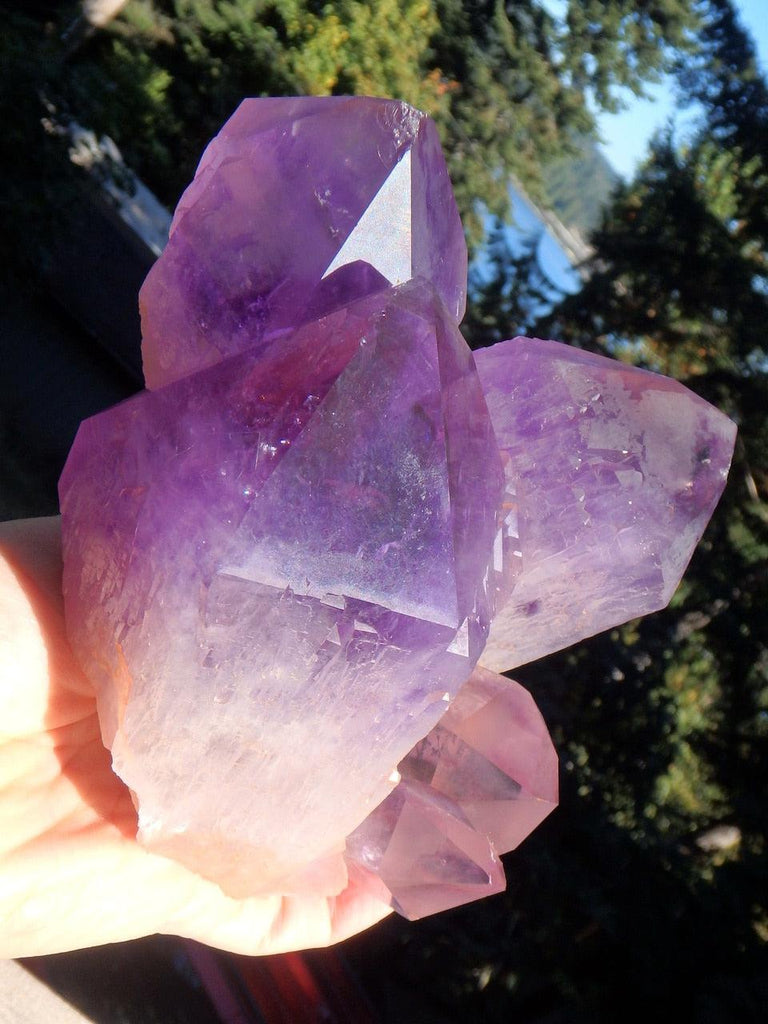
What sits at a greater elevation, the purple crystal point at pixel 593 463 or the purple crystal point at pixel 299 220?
the purple crystal point at pixel 299 220

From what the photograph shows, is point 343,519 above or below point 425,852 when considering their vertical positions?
above

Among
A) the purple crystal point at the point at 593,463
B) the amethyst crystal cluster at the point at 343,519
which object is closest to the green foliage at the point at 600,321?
the amethyst crystal cluster at the point at 343,519

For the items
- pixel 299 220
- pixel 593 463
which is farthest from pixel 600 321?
pixel 299 220

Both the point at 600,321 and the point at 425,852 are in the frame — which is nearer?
the point at 425,852

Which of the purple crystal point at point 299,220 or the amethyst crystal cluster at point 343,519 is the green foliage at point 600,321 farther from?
the purple crystal point at point 299,220

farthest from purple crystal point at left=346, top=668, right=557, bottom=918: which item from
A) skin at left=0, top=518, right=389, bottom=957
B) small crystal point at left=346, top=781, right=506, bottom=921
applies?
skin at left=0, top=518, right=389, bottom=957

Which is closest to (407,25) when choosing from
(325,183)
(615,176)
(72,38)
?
(615,176)

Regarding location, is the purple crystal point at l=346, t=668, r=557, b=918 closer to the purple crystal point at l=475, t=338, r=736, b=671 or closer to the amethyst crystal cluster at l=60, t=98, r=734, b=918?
the amethyst crystal cluster at l=60, t=98, r=734, b=918

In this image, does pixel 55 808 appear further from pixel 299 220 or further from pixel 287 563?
pixel 299 220
